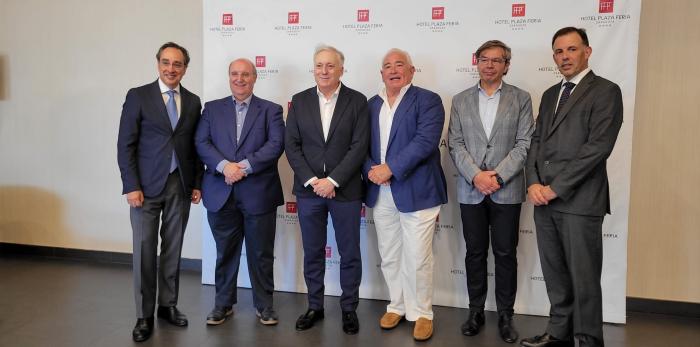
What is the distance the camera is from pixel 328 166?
315 centimetres

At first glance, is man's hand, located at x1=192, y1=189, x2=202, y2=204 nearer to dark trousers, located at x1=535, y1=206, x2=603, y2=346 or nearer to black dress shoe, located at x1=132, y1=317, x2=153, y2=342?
black dress shoe, located at x1=132, y1=317, x2=153, y2=342

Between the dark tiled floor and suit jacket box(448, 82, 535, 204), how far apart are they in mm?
934

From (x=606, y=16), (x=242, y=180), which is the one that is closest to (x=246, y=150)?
(x=242, y=180)

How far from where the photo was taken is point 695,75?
358 centimetres

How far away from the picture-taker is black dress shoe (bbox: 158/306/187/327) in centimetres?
329

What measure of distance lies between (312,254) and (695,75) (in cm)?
297

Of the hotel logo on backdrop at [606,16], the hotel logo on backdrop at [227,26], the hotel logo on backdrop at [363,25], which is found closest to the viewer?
the hotel logo on backdrop at [606,16]

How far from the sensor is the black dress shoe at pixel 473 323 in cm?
323

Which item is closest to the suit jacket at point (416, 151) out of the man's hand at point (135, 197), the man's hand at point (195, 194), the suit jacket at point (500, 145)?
the suit jacket at point (500, 145)

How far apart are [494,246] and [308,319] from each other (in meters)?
1.29

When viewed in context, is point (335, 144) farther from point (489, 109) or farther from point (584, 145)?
point (584, 145)

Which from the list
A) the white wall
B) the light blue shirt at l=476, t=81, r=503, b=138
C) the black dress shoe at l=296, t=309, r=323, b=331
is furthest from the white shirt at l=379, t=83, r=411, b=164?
the white wall

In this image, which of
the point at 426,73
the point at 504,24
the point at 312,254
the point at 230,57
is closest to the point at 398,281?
the point at 312,254

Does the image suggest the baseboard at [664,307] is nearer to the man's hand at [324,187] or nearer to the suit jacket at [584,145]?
the suit jacket at [584,145]
